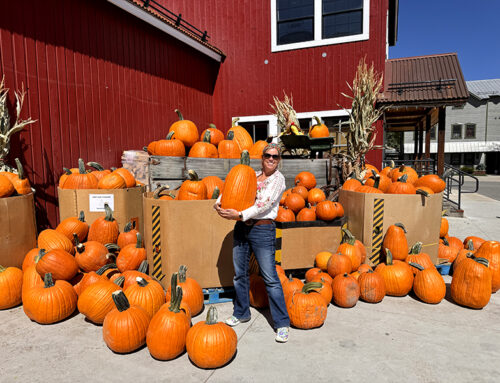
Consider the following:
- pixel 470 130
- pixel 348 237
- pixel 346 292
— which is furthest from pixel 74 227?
pixel 470 130

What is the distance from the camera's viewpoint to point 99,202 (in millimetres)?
4430

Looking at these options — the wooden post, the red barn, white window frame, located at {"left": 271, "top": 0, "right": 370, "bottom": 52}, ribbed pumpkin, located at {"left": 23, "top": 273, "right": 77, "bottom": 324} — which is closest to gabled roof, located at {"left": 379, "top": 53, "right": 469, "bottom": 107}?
the wooden post

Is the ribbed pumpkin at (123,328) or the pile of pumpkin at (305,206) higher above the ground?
the pile of pumpkin at (305,206)

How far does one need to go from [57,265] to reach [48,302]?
40 cm

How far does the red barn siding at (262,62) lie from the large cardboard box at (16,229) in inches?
275

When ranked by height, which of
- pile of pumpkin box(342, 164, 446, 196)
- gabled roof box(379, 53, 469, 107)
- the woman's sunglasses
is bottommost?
pile of pumpkin box(342, 164, 446, 196)

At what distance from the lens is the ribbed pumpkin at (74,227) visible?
13.2 feet

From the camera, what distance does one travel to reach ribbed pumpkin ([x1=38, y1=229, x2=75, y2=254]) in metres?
3.64

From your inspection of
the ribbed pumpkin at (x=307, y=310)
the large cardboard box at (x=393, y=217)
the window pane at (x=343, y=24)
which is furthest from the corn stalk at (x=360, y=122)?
the ribbed pumpkin at (x=307, y=310)

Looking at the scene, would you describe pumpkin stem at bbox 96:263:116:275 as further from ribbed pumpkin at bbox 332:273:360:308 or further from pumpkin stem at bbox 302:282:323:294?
ribbed pumpkin at bbox 332:273:360:308

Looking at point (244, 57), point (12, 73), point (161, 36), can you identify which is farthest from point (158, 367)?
point (244, 57)

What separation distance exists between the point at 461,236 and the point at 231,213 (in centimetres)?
590

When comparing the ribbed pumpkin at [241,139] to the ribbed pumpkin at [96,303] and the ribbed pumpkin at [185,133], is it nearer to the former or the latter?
the ribbed pumpkin at [185,133]

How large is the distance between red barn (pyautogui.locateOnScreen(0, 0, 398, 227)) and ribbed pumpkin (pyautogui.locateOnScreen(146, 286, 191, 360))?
364cm
